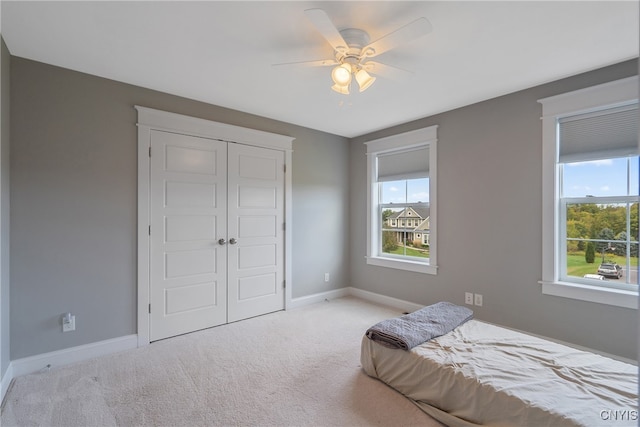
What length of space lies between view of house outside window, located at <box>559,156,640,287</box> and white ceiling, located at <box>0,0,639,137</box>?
88 centimetres

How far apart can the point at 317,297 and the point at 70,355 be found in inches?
107

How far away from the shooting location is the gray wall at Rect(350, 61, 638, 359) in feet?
8.05

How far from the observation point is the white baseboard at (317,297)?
394cm

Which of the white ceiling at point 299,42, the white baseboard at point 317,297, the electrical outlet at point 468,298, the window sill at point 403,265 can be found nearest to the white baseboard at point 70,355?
the white baseboard at point 317,297

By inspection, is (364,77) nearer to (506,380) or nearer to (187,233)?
(506,380)

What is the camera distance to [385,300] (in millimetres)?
4066

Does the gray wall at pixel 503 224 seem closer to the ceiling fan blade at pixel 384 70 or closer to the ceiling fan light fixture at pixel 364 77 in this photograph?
the ceiling fan blade at pixel 384 70

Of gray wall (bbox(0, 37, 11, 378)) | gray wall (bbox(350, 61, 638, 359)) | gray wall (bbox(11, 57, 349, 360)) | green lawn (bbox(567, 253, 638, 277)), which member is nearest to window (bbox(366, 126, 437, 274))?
gray wall (bbox(350, 61, 638, 359))

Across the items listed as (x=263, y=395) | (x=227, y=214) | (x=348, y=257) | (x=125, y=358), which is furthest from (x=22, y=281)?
(x=348, y=257)

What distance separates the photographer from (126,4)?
169 centimetres

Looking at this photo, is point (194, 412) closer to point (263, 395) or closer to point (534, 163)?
point (263, 395)

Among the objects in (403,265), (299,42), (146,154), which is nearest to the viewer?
(299,42)

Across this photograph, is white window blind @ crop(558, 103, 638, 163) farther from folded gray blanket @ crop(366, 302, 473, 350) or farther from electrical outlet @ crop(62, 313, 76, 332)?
electrical outlet @ crop(62, 313, 76, 332)

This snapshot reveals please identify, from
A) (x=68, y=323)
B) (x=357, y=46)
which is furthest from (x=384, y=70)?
(x=68, y=323)
